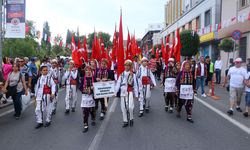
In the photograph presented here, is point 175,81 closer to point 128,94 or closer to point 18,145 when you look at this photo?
point 128,94

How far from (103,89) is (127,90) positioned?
63 centimetres

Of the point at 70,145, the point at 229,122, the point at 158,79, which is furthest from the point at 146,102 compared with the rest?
the point at 158,79

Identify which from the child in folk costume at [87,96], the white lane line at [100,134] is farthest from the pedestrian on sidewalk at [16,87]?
the white lane line at [100,134]

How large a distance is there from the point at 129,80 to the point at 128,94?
0.38 metres

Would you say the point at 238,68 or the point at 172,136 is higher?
the point at 238,68

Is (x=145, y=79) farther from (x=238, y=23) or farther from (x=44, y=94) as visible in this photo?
(x=238, y=23)

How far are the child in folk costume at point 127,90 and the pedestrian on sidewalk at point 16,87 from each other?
125 inches

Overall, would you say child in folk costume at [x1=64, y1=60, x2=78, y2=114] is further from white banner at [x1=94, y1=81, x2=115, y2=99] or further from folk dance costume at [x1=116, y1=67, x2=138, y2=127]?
folk dance costume at [x1=116, y1=67, x2=138, y2=127]

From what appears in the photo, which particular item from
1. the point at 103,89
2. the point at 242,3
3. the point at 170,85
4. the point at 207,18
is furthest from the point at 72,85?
the point at 207,18

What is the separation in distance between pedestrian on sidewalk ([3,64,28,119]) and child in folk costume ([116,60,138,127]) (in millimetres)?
3183

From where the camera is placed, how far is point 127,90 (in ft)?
28.7

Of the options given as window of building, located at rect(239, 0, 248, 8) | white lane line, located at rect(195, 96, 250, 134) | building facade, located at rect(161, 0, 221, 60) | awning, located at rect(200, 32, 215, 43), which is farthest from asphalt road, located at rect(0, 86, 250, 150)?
awning, located at rect(200, 32, 215, 43)

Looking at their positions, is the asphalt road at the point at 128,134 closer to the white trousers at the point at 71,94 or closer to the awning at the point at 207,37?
the white trousers at the point at 71,94

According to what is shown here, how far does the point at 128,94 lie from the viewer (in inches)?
344
